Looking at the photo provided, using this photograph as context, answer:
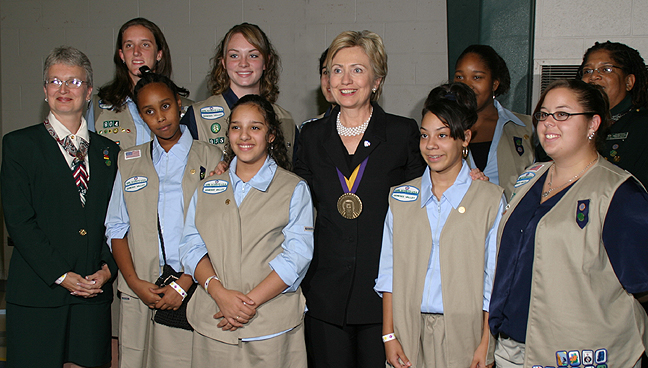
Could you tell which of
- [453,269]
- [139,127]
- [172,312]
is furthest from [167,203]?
[453,269]

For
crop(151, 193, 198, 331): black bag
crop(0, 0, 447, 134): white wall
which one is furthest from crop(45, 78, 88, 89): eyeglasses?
crop(0, 0, 447, 134): white wall

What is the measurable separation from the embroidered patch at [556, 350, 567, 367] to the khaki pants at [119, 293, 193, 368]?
1480mm

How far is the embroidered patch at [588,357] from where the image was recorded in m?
1.59

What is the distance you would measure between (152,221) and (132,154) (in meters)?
0.36

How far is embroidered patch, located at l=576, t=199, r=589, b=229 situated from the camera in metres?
1.57

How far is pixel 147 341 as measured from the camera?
89.4 inches

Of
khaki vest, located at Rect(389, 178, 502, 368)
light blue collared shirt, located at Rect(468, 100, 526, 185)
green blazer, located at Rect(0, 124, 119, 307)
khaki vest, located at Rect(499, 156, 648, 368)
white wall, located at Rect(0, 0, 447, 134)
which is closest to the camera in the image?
khaki vest, located at Rect(499, 156, 648, 368)

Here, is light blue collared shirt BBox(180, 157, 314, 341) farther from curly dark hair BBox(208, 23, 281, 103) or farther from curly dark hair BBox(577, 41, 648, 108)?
curly dark hair BBox(577, 41, 648, 108)

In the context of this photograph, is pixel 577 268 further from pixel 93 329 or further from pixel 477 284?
pixel 93 329

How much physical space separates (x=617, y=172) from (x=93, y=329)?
224 cm

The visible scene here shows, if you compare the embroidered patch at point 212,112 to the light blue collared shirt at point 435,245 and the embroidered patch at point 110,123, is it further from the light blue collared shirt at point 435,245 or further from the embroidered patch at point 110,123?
the light blue collared shirt at point 435,245

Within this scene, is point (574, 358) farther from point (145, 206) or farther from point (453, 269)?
point (145, 206)

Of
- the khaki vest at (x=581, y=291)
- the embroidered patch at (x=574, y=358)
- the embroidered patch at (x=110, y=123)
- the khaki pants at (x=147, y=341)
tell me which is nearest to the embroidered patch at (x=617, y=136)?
the khaki vest at (x=581, y=291)

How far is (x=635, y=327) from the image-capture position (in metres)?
1.61
